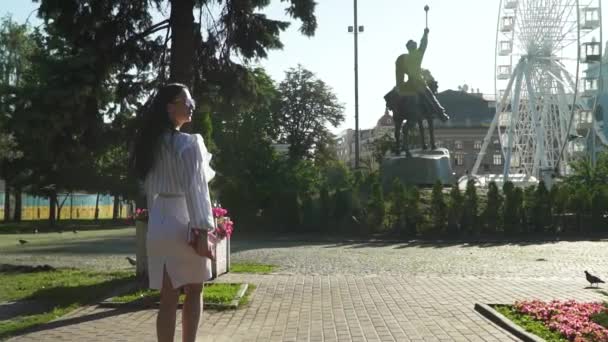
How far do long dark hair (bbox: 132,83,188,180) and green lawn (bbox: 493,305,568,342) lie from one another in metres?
4.12

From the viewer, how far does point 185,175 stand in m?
4.48

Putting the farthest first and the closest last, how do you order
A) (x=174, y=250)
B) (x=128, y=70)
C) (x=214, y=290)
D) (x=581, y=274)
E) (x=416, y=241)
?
(x=416, y=241) < (x=581, y=274) < (x=128, y=70) < (x=214, y=290) < (x=174, y=250)

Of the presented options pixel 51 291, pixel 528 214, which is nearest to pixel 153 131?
pixel 51 291

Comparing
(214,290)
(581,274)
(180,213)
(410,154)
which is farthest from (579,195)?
(180,213)

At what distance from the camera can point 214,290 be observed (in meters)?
10.1

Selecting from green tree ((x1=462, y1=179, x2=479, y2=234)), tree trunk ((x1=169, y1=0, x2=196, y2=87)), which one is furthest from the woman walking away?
green tree ((x1=462, y1=179, x2=479, y2=234))

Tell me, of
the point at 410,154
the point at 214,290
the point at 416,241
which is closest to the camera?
the point at 214,290

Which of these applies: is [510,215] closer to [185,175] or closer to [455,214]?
[455,214]

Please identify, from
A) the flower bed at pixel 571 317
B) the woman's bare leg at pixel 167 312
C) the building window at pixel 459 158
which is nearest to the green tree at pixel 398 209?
the flower bed at pixel 571 317

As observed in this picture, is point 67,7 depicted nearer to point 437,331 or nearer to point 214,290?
point 214,290

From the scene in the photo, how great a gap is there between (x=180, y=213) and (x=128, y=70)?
28.6ft

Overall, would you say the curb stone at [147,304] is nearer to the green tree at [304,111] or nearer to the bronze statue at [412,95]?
A: the bronze statue at [412,95]

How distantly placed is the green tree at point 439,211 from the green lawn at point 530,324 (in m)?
17.2

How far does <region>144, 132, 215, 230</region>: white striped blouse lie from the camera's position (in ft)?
14.4
